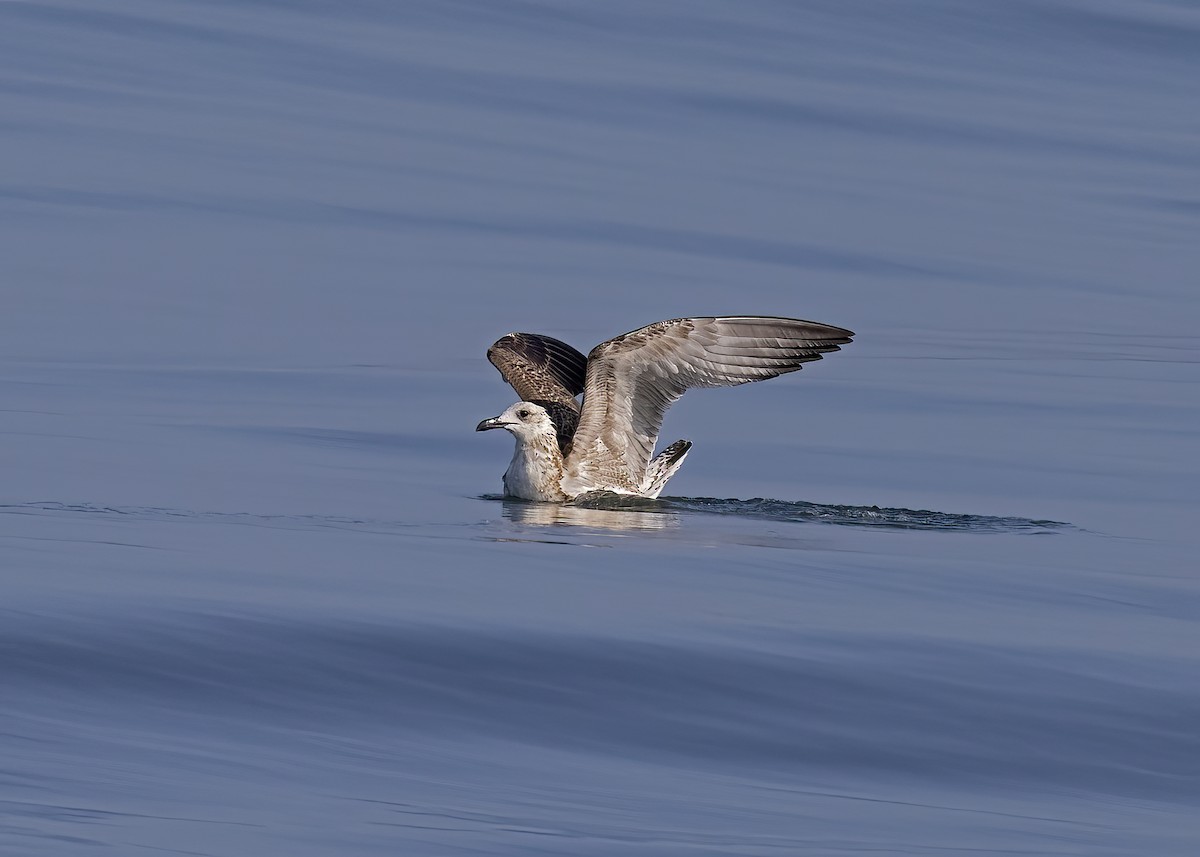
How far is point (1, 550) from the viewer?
9.92 meters

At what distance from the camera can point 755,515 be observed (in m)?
12.7

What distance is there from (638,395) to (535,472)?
96 cm

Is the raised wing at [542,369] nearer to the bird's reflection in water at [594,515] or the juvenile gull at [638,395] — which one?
the juvenile gull at [638,395]

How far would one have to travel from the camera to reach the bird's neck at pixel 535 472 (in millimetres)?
14250

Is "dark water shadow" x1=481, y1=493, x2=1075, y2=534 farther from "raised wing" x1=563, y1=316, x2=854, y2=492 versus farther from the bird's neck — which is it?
"raised wing" x1=563, y1=316, x2=854, y2=492

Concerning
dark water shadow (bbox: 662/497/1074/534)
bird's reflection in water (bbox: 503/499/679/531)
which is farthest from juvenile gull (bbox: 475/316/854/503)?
dark water shadow (bbox: 662/497/1074/534)

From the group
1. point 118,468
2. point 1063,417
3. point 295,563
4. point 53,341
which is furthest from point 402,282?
point 295,563

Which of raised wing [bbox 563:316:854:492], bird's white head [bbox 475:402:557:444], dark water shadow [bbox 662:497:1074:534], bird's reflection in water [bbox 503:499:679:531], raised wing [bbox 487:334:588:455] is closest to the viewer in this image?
dark water shadow [bbox 662:497:1074:534]

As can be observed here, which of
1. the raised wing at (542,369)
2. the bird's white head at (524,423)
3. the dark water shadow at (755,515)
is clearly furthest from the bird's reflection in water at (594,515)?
the raised wing at (542,369)

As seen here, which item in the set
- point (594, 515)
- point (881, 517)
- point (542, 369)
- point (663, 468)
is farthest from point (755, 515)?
point (542, 369)

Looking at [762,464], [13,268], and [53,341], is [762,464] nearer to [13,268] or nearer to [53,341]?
[53,341]

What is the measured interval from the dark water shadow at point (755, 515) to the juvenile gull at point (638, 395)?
13.6 inches

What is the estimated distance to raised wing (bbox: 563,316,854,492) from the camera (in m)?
14.2

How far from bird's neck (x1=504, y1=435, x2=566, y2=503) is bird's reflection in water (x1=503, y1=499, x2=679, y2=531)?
0.43 ft
